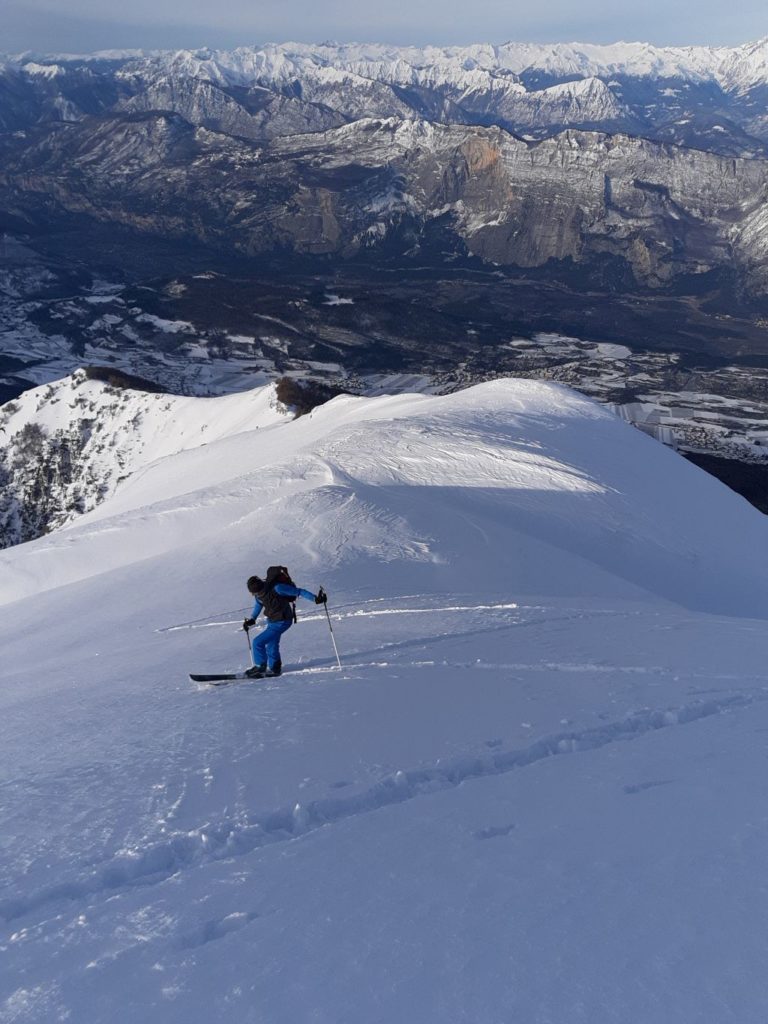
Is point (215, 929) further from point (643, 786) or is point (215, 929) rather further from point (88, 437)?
point (88, 437)

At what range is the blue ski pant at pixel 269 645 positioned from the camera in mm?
12336

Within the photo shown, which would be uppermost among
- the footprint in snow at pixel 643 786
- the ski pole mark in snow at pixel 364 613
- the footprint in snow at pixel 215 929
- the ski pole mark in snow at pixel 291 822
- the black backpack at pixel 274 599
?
the black backpack at pixel 274 599

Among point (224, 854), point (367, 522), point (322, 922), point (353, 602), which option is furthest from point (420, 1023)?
point (367, 522)

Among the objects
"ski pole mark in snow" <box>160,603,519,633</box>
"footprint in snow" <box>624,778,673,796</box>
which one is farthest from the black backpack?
"footprint in snow" <box>624,778,673,796</box>

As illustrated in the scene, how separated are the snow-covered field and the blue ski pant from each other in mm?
422

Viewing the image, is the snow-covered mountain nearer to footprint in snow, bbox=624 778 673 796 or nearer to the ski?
the ski

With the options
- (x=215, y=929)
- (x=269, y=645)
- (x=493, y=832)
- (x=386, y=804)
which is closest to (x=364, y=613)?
(x=269, y=645)

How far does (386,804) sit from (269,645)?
4.79 metres

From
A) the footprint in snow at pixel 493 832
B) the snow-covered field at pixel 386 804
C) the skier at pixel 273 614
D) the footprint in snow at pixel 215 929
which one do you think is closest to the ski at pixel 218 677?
the skier at pixel 273 614

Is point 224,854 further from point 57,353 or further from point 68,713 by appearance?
point 57,353

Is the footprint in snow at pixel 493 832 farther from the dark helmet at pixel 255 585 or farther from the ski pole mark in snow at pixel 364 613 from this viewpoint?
the ski pole mark in snow at pixel 364 613

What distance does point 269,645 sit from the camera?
12.4 meters

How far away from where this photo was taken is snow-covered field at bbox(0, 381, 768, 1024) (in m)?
5.54

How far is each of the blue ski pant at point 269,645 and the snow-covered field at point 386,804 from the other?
16.6 inches
